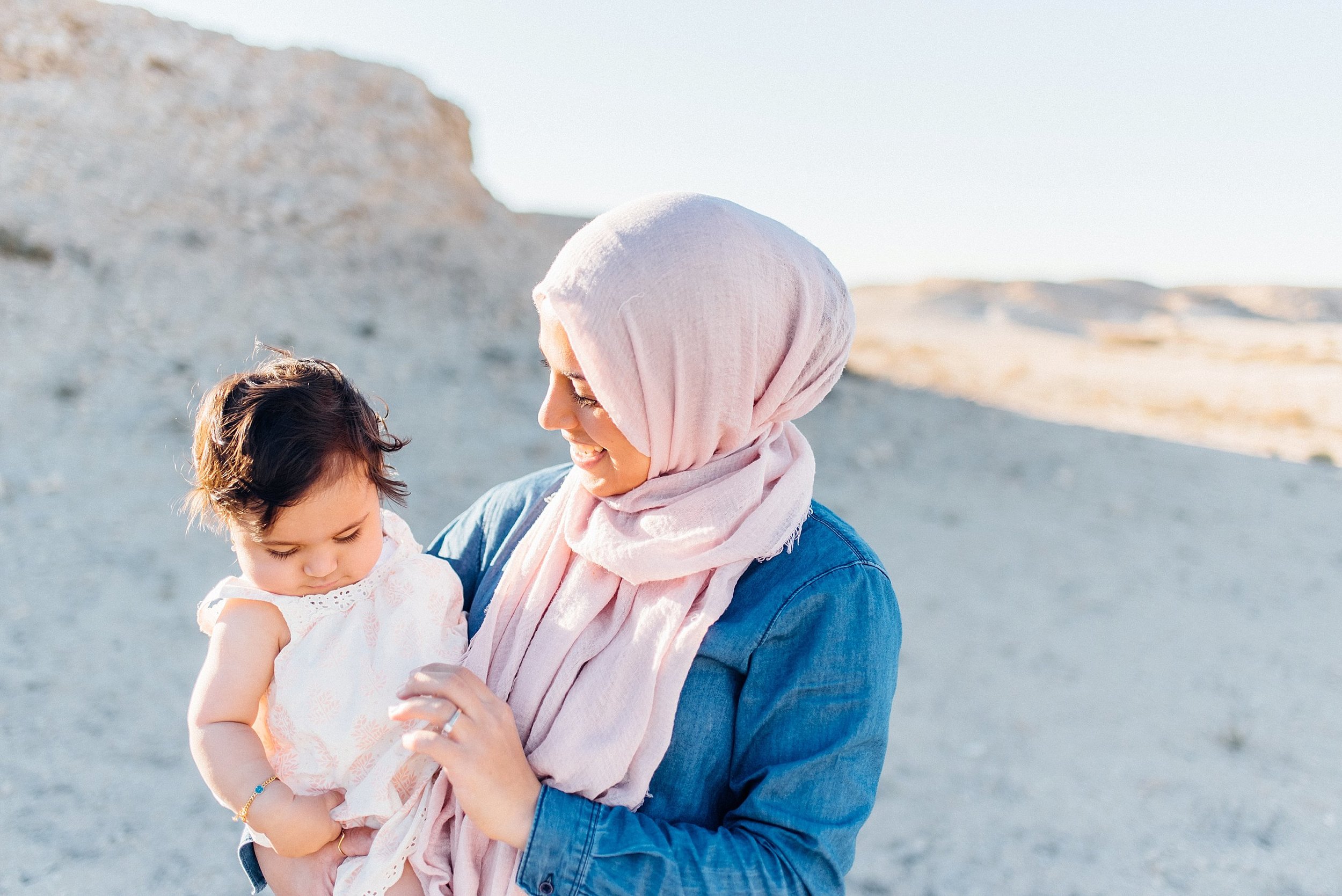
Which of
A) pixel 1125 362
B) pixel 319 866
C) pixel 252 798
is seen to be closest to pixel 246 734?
pixel 252 798

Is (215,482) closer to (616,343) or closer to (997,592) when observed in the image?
(616,343)

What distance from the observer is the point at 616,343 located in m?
1.48

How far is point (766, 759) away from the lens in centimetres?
134

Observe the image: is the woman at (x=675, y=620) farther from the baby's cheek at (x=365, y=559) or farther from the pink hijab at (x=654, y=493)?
the baby's cheek at (x=365, y=559)

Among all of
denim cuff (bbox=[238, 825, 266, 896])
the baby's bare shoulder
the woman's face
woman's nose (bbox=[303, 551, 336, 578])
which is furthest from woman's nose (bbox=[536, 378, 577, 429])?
denim cuff (bbox=[238, 825, 266, 896])

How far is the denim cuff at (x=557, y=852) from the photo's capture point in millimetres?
1303

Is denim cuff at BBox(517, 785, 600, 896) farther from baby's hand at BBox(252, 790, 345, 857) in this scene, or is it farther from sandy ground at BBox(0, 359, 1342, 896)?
sandy ground at BBox(0, 359, 1342, 896)

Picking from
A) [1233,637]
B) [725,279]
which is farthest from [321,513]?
[1233,637]

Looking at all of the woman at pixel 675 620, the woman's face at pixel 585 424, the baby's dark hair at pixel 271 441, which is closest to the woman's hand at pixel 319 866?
the woman at pixel 675 620

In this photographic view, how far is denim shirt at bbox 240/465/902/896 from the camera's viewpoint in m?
1.28

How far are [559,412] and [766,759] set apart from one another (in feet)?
2.21

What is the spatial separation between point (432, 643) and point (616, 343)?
0.63 m

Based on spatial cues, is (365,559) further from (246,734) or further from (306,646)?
(246,734)

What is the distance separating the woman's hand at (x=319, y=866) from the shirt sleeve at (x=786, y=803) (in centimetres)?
32
